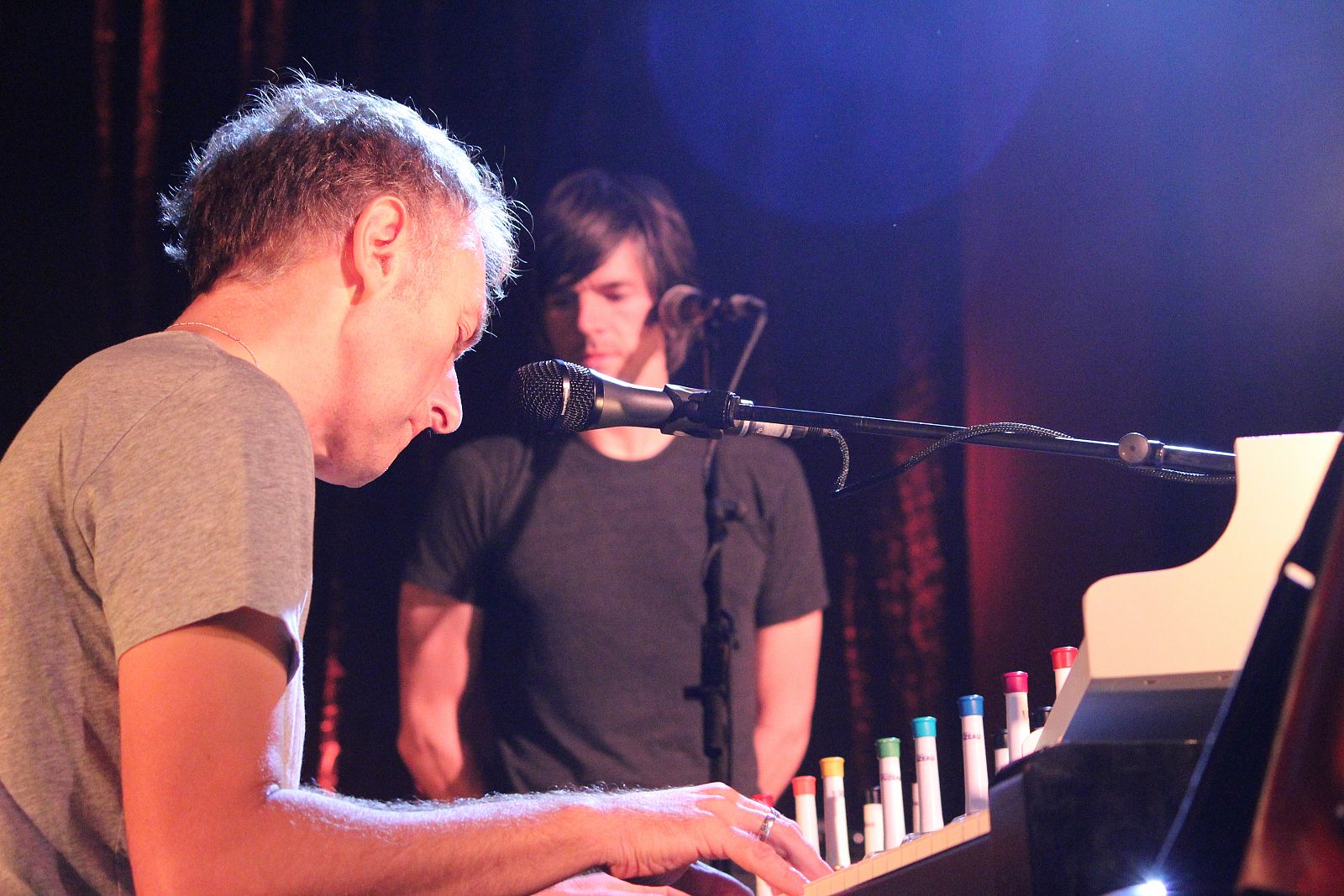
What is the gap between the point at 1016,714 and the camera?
189 centimetres

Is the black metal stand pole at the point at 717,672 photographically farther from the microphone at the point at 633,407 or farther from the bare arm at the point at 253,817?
the bare arm at the point at 253,817

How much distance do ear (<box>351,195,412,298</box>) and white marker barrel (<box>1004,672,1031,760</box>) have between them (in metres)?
1.15

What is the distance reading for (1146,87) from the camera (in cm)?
329

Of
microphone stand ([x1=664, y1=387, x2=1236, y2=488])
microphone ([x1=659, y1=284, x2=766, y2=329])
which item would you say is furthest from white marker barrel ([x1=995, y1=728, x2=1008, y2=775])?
microphone ([x1=659, y1=284, x2=766, y2=329])

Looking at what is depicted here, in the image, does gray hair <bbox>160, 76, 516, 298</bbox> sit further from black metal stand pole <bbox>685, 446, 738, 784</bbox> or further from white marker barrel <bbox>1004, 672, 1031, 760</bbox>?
black metal stand pole <bbox>685, 446, 738, 784</bbox>

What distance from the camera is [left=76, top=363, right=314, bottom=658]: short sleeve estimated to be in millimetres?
1088

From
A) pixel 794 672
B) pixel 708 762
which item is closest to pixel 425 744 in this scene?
pixel 708 762

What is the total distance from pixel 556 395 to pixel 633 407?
4.8 inches

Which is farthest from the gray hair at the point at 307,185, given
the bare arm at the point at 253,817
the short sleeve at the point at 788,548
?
the short sleeve at the point at 788,548

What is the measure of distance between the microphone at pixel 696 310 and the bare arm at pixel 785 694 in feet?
3.06

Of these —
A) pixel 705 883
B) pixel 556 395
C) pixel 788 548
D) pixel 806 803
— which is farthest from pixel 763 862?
pixel 788 548

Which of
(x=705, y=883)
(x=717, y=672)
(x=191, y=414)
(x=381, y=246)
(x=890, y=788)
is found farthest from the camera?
(x=717, y=672)

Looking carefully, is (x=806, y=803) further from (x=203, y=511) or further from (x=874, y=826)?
(x=203, y=511)

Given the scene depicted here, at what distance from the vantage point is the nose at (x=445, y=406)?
1.78m
